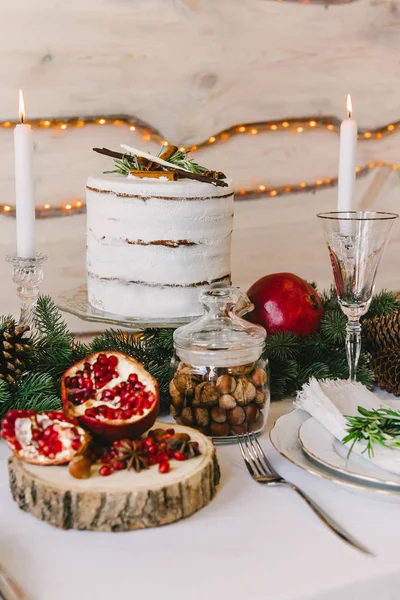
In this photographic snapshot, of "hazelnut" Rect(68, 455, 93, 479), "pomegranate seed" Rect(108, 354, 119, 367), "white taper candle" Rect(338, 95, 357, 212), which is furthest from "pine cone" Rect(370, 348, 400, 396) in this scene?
"hazelnut" Rect(68, 455, 93, 479)

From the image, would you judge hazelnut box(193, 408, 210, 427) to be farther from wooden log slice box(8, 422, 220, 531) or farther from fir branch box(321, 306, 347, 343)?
fir branch box(321, 306, 347, 343)

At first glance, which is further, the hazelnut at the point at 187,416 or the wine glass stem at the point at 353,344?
the wine glass stem at the point at 353,344

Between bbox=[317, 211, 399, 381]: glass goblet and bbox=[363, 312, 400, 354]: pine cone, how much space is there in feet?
0.53

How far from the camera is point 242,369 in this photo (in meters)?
0.95

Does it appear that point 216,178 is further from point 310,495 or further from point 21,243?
point 310,495

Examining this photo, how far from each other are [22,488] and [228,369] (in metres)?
0.30

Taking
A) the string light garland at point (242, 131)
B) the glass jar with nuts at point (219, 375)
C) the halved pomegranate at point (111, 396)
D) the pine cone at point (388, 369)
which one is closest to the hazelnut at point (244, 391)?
the glass jar with nuts at point (219, 375)

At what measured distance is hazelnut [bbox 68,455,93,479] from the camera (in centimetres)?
75

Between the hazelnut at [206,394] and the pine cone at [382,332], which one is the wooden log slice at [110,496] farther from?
the pine cone at [382,332]

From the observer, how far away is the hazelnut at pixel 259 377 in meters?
0.96

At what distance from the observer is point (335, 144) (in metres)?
2.10

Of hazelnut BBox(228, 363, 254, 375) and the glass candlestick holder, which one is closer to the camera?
hazelnut BBox(228, 363, 254, 375)

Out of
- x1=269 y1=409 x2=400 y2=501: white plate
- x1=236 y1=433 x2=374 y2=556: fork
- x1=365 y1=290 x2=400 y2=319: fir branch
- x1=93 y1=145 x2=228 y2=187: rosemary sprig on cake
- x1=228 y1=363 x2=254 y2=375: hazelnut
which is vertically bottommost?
x1=236 y1=433 x2=374 y2=556: fork

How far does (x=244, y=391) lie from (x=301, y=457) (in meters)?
0.12
